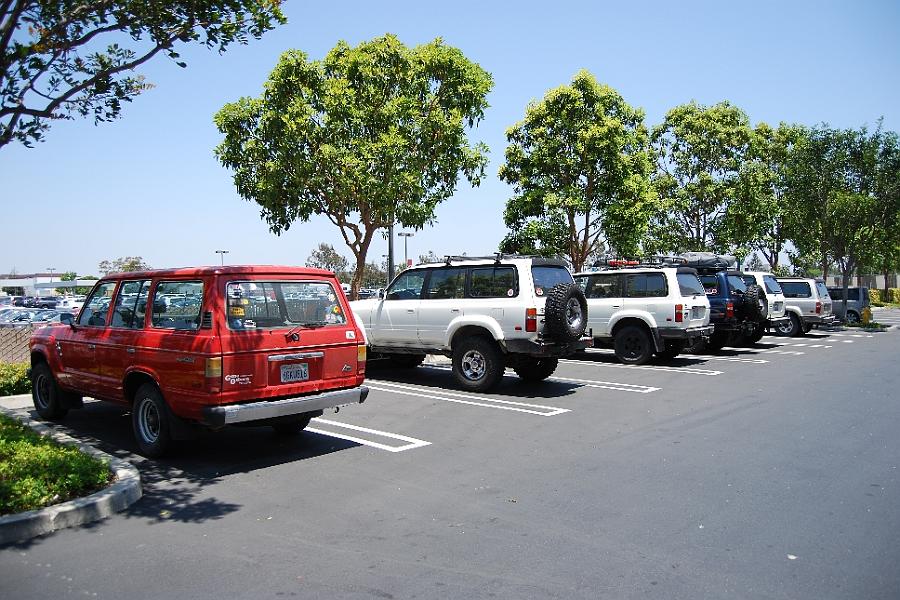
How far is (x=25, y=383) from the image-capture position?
10688mm

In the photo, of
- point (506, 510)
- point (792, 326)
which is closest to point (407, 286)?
point (506, 510)

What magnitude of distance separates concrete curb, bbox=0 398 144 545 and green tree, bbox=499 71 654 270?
17371 millimetres

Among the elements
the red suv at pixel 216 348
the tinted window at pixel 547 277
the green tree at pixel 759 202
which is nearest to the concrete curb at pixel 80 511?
the red suv at pixel 216 348

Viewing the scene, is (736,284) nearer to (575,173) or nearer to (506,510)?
(575,173)

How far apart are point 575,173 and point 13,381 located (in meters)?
16.5

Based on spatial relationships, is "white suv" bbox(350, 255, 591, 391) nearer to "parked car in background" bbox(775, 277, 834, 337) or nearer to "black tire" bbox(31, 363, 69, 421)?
"black tire" bbox(31, 363, 69, 421)

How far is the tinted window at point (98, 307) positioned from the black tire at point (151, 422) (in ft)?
4.03

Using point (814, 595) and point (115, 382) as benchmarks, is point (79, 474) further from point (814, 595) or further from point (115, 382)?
point (814, 595)

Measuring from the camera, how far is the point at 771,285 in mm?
20812

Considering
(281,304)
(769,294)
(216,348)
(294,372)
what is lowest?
(294,372)

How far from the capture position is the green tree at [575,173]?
21.3 m

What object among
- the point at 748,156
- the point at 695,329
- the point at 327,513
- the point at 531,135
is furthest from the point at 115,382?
the point at 748,156

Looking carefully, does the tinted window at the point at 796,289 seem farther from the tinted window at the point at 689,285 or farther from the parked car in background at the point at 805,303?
the tinted window at the point at 689,285

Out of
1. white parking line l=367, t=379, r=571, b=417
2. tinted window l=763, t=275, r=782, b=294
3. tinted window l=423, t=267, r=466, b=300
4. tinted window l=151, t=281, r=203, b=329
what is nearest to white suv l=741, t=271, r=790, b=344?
tinted window l=763, t=275, r=782, b=294
